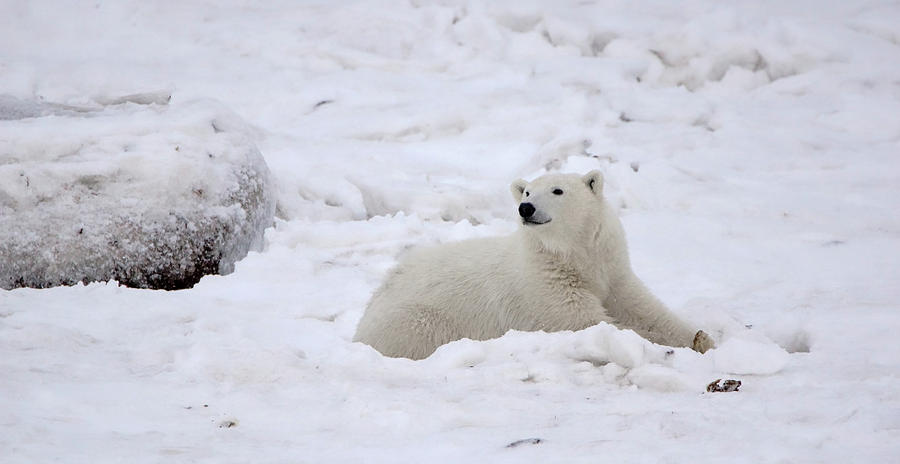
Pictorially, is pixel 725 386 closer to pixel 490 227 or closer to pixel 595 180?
pixel 595 180

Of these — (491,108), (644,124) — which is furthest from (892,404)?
(491,108)

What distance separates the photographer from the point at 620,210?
24.1 feet

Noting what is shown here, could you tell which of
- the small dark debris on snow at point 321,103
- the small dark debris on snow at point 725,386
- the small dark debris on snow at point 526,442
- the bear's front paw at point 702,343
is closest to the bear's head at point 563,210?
the bear's front paw at point 702,343

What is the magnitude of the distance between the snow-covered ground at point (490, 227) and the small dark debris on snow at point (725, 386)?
61mm

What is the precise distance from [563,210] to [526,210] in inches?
9.6

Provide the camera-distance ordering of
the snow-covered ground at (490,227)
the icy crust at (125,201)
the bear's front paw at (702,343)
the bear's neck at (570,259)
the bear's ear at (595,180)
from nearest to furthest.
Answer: the snow-covered ground at (490,227) → the bear's front paw at (702,343) → the bear's neck at (570,259) → the bear's ear at (595,180) → the icy crust at (125,201)

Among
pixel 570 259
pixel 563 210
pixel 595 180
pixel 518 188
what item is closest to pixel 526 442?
pixel 570 259

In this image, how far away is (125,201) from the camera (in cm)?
539

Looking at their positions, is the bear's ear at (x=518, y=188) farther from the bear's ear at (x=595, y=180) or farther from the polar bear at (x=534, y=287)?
the bear's ear at (x=595, y=180)

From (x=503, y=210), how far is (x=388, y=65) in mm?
3826

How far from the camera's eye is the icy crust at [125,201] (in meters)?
5.18

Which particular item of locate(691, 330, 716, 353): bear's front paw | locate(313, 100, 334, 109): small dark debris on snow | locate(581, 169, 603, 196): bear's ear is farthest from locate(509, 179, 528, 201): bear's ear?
locate(313, 100, 334, 109): small dark debris on snow

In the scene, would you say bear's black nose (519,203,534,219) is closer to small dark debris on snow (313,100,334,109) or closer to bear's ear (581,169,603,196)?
bear's ear (581,169,603,196)

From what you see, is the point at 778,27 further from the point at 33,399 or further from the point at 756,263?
the point at 33,399
